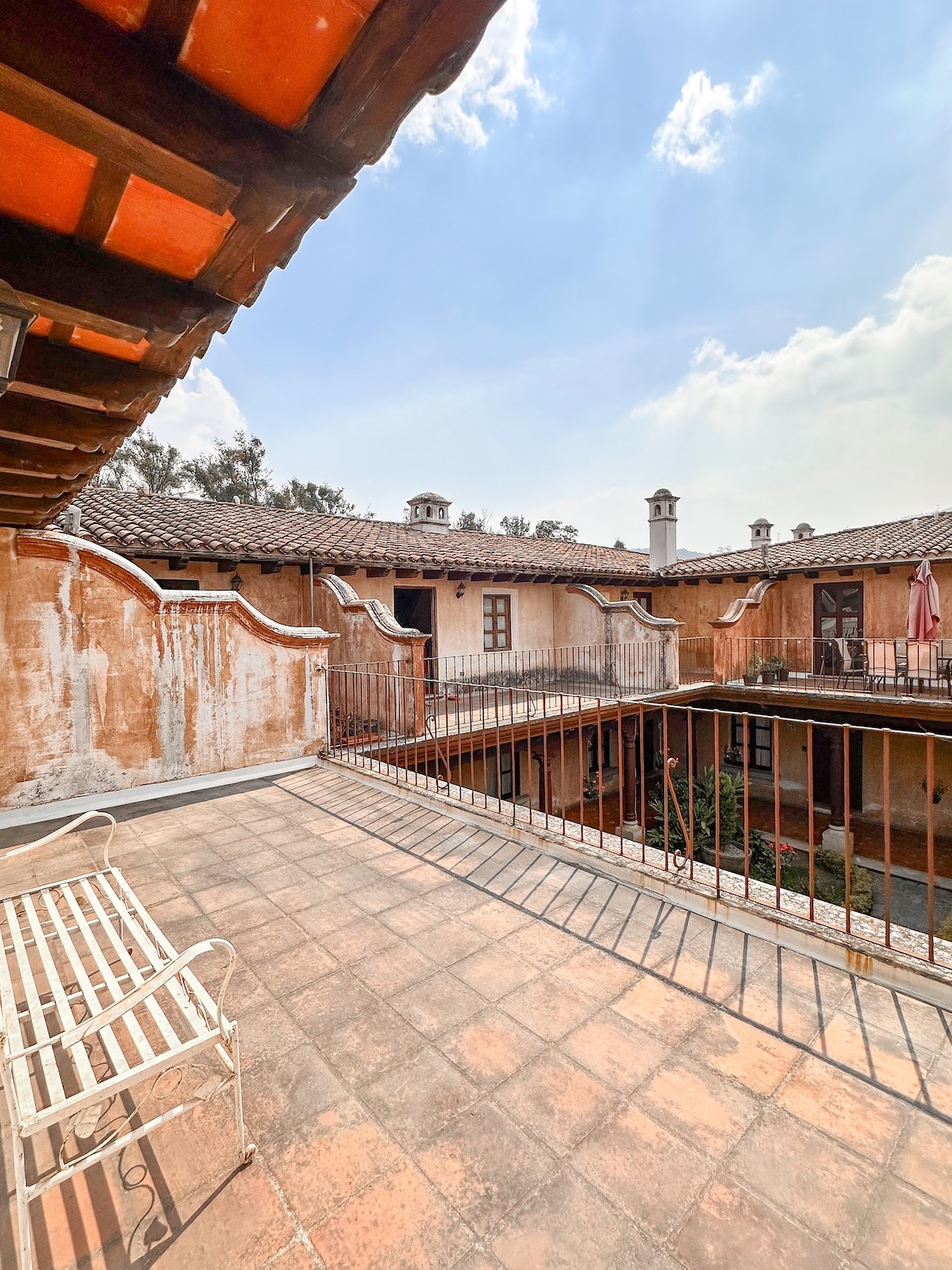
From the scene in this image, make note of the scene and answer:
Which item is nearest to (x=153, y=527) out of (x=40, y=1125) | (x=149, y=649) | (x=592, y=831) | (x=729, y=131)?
(x=149, y=649)

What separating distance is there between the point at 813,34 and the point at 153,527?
10.3 meters

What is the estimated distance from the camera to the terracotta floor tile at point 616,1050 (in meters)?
2.01

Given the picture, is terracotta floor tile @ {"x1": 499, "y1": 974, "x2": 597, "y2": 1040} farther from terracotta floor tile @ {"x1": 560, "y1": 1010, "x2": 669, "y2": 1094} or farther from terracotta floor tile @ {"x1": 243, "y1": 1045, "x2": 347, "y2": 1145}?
terracotta floor tile @ {"x1": 243, "y1": 1045, "x2": 347, "y2": 1145}

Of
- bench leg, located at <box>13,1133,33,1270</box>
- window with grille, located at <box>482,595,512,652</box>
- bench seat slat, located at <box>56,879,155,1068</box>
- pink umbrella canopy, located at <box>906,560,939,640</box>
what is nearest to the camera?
bench leg, located at <box>13,1133,33,1270</box>

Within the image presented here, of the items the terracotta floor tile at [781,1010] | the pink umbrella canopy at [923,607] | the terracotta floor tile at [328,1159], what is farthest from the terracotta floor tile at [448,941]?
the pink umbrella canopy at [923,607]

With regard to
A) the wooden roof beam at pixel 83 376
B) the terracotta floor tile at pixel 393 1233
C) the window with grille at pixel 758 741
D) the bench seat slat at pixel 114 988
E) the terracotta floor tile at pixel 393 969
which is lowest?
the window with grille at pixel 758 741

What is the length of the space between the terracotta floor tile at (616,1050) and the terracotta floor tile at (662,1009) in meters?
0.05

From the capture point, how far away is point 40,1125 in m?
1.34

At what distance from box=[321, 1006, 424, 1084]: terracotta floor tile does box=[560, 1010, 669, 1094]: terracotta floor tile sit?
2.13ft

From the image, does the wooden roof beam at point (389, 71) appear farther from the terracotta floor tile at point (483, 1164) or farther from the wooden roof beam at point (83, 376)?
the terracotta floor tile at point (483, 1164)

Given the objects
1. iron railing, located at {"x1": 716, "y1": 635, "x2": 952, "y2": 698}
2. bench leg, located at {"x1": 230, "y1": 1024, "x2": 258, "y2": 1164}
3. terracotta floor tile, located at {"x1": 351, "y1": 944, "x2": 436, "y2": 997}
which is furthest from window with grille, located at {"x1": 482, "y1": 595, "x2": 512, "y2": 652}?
bench leg, located at {"x1": 230, "y1": 1024, "x2": 258, "y2": 1164}

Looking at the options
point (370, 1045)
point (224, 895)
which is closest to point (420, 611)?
point (224, 895)

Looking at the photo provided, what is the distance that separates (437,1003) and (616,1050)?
2.61 feet

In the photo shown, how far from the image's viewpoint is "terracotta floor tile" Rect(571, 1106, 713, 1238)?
1.52 meters
